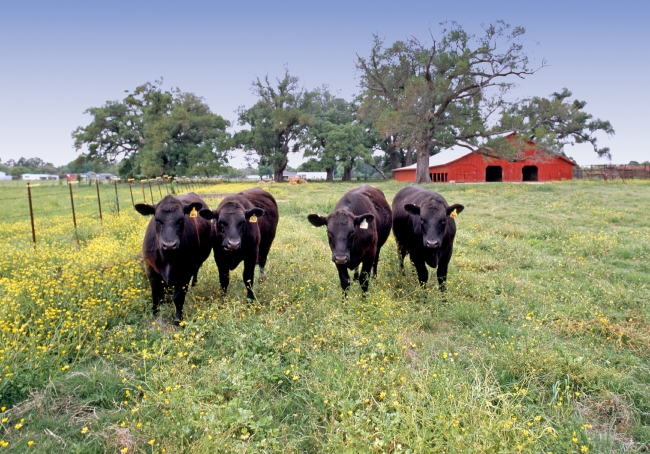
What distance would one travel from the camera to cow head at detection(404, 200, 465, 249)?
588 centimetres

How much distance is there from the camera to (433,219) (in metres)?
6.02

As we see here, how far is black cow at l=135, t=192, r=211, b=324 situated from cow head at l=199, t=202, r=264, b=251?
0.33 metres

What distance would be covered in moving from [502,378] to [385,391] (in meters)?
1.14

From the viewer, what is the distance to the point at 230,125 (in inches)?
2196

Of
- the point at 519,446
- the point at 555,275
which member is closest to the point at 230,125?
the point at 555,275

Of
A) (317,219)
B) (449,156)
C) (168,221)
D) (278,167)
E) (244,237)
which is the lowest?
(244,237)

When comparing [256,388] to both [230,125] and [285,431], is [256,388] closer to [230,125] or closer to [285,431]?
[285,431]

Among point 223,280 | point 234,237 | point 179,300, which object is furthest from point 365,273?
point 179,300

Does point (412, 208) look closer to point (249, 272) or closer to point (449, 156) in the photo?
point (249, 272)

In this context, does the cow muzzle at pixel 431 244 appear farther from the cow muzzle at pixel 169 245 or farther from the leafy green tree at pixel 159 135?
the leafy green tree at pixel 159 135

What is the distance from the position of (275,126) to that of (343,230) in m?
48.5

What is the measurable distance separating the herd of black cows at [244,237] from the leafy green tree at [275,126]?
47466mm

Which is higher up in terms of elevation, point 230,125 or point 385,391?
point 230,125

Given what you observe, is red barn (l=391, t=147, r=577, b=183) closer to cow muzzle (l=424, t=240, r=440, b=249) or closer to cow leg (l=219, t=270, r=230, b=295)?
cow muzzle (l=424, t=240, r=440, b=249)
